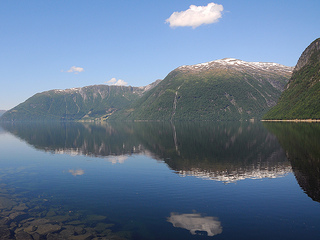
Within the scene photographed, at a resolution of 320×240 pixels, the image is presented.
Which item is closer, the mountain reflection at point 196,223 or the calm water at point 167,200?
the mountain reflection at point 196,223

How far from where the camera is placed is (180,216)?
1073 inches

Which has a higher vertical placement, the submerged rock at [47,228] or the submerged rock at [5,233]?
the submerged rock at [47,228]

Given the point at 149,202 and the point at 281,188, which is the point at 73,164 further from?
the point at 281,188

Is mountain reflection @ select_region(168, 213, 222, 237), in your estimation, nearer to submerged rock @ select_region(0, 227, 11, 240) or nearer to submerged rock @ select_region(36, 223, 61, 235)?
submerged rock @ select_region(36, 223, 61, 235)

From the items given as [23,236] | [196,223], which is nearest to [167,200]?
[196,223]

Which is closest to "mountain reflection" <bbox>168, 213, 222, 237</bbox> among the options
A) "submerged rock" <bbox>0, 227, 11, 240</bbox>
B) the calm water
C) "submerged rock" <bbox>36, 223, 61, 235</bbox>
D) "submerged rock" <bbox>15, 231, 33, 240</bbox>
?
the calm water

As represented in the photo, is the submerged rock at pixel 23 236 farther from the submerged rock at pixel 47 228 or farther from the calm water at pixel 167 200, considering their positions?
the submerged rock at pixel 47 228

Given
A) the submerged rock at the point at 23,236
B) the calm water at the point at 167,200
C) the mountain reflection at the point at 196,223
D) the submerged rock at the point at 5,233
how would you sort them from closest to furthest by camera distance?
the submerged rock at the point at 23,236
the submerged rock at the point at 5,233
the mountain reflection at the point at 196,223
the calm water at the point at 167,200

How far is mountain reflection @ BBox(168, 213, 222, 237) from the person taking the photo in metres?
23.8

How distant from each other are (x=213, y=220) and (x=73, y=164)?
45060 mm

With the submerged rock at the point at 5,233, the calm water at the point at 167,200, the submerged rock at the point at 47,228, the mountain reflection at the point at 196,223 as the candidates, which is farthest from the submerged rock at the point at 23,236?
the mountain reflection at the point at 196,223

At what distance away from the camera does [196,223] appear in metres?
25.4

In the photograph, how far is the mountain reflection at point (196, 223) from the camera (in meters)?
23.8

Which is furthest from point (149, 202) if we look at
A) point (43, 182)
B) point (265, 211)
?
point (43, 182)
